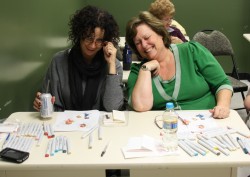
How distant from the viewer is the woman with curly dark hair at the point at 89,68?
198cm

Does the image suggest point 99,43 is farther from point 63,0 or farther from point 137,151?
point 63,0

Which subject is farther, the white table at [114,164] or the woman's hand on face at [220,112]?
the woman's hand on face at [220,112]

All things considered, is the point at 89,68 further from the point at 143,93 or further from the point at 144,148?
the point at 144,148

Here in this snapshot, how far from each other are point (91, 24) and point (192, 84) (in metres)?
0.68

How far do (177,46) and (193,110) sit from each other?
0.46m

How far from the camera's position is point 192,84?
1.98 m

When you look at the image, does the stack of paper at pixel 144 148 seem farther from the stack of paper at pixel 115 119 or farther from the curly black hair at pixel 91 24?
the curly black hair at pixel 91 24

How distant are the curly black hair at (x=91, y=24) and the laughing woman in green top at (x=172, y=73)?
4.4 inches

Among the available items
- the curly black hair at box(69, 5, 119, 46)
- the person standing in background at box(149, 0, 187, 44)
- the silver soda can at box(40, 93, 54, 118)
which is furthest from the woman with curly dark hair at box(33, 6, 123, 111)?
the person standing in background at box(149, 0, 187, 44)

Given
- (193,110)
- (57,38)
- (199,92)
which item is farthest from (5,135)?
(57,38)

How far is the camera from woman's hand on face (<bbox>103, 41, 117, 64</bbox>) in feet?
6.62

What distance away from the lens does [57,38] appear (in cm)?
334

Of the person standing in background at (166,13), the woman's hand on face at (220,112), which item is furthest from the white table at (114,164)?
the person standing in background at (166,13)

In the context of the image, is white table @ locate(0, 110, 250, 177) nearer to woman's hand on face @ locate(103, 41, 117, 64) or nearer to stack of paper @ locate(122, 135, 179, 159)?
stack of paper @ locate(122, 135, 179, 159)
